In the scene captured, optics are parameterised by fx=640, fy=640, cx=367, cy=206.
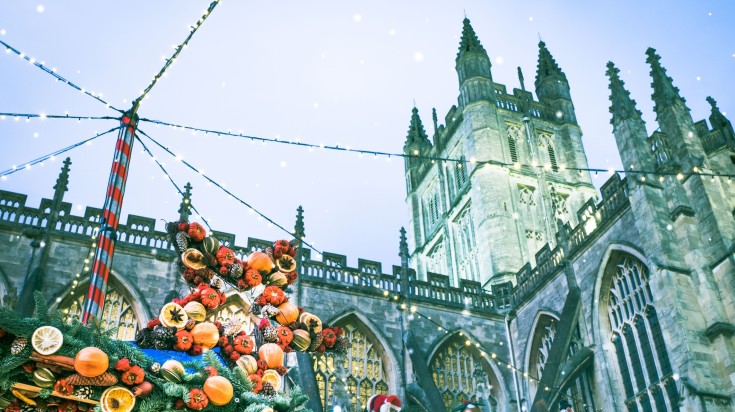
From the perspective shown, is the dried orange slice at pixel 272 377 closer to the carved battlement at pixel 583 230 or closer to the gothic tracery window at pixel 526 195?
the carved battlement at pixel 583 230

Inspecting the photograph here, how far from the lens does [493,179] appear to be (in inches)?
925

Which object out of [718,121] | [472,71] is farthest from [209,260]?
[472,71]

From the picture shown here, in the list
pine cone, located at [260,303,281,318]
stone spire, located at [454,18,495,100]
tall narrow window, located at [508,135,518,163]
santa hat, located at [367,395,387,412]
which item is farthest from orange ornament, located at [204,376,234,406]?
stone spire, located at [454,18,495,100]

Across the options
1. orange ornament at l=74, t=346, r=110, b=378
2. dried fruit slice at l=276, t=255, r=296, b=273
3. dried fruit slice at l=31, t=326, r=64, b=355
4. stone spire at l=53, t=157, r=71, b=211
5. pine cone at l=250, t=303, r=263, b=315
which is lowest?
orange ornament at l=74, t=346, r=110, b=378

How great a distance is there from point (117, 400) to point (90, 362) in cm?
27

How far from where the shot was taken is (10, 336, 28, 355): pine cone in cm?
283

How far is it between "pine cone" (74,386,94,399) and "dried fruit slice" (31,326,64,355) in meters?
0.31

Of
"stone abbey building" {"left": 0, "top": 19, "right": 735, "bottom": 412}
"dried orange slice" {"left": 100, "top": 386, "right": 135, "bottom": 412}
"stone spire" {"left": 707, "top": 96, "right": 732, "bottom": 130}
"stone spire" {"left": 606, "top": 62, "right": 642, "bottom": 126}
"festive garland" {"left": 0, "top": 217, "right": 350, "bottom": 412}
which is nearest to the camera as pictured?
"festive garland" {"left": 0, "top": 217, "right": 350, "bottom": 412}

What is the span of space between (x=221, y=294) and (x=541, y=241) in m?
19.9

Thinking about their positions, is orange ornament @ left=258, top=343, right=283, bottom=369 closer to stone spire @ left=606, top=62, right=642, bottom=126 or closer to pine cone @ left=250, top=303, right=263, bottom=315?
pine cone @ left=250, top=303, right=263, bottom=315

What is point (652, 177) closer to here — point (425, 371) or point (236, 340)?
point (425, 371)

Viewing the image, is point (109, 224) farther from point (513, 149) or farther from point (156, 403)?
point (513, 149)

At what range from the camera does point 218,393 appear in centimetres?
327

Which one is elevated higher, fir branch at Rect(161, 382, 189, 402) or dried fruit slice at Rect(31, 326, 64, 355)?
dried fruit slice at Rect(31, 326, 64, 355)
